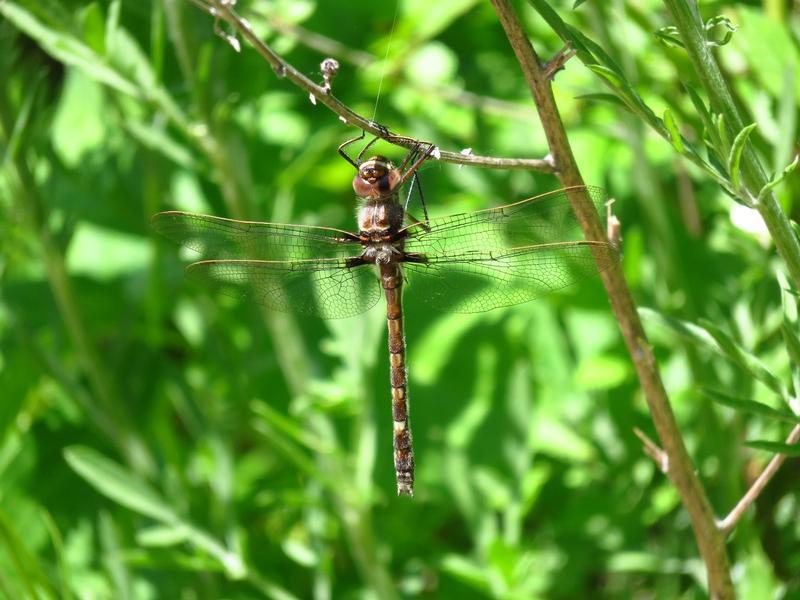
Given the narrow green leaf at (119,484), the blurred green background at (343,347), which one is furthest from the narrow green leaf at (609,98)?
the narrow green leaf at (119,484)

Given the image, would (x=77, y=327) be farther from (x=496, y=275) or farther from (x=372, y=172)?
(x=496, y=275)

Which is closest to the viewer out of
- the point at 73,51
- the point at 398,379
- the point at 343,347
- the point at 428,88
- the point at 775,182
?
the point at 775,182

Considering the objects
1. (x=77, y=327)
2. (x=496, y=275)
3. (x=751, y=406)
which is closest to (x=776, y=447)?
(x=751, y=406)

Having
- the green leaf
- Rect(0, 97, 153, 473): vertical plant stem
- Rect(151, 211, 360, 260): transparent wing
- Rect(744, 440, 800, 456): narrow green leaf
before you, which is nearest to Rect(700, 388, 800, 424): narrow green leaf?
Rect(744, 440, 800, 456): narrow green leaf

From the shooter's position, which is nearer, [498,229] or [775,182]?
[775,182]

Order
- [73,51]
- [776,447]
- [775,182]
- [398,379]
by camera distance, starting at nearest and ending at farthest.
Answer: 1. [775,182]
2. [776,447]
3. [73,51]
4. [398,379]

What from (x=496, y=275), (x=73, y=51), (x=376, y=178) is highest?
(x=73, y=51)

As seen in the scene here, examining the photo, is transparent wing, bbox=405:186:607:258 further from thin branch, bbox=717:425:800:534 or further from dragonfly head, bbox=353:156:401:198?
thin branch, bbox=717:425:800:534
